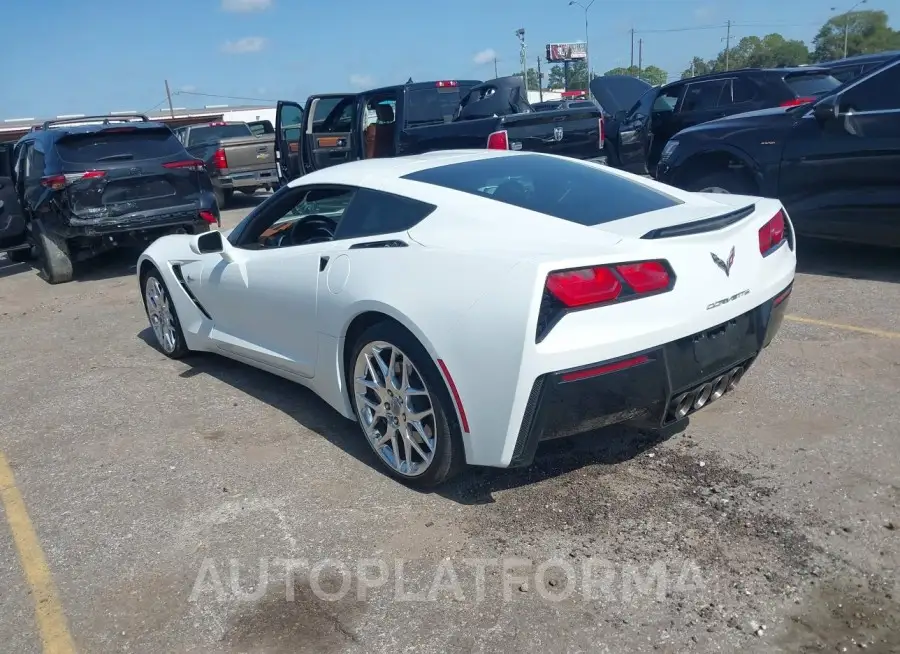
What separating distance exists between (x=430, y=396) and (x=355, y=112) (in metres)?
8.46

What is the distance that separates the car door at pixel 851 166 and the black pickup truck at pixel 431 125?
3.00m

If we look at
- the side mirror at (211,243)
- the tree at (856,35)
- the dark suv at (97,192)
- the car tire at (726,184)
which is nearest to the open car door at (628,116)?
the car tire at (726,184)

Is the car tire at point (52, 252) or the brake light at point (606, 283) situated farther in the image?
the car tire at point (52, 252)

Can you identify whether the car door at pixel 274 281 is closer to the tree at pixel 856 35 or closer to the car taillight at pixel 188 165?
the car taillight at pixel 188 165

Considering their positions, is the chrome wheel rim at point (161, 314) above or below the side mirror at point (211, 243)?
below

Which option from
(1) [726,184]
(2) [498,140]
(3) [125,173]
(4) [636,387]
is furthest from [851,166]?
(3) [125,173]

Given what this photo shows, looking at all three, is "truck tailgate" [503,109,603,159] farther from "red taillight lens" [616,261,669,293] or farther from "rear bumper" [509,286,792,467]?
"red taillight lens" [616,261,669,293]

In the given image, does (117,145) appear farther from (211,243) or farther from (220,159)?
(220,159)

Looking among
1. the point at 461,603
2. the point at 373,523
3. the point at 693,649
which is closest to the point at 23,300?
the point at 373,523

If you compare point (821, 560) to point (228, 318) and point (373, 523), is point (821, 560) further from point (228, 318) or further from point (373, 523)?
point (228, 318)

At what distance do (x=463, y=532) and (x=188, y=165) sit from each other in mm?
7213

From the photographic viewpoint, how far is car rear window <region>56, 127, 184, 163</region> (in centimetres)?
863

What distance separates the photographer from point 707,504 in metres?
3.22

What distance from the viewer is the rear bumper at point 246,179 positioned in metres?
15.1
